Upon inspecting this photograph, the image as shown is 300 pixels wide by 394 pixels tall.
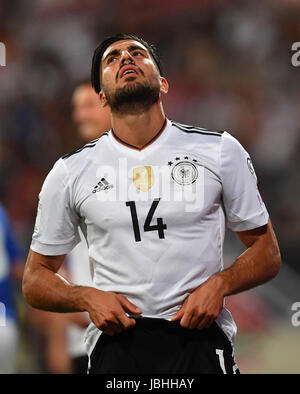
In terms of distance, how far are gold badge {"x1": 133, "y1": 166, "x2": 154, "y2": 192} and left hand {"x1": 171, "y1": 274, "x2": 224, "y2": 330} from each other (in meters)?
0.41

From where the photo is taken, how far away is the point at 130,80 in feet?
8.04

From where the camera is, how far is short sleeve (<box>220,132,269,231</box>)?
7.75ft

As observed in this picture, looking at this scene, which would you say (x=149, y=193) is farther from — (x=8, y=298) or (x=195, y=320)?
(x=8, y=298)

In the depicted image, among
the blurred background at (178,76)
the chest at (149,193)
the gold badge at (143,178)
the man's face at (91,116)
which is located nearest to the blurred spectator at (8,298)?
the man's face at (91,116)

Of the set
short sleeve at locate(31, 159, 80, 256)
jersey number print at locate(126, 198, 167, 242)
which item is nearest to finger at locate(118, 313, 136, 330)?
jersey number print at locate(126, 198, 167, 242)

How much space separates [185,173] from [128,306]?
51 cm

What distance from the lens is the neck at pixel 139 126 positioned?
250 cm

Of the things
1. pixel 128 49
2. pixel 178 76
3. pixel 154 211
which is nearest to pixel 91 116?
pixel 128 49

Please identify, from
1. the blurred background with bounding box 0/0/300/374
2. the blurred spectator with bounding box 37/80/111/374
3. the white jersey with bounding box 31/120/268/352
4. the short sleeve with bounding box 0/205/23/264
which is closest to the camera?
the white jersey with bounding box 31/120/268/352

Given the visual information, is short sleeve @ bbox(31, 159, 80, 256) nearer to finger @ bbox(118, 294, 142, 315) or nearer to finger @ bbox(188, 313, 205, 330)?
finger @ bbox(118, 294, 142, 315)

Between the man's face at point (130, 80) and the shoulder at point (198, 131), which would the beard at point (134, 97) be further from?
the shoulder at point (198, 131)

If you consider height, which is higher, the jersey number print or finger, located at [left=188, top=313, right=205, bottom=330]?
the jersey number print
